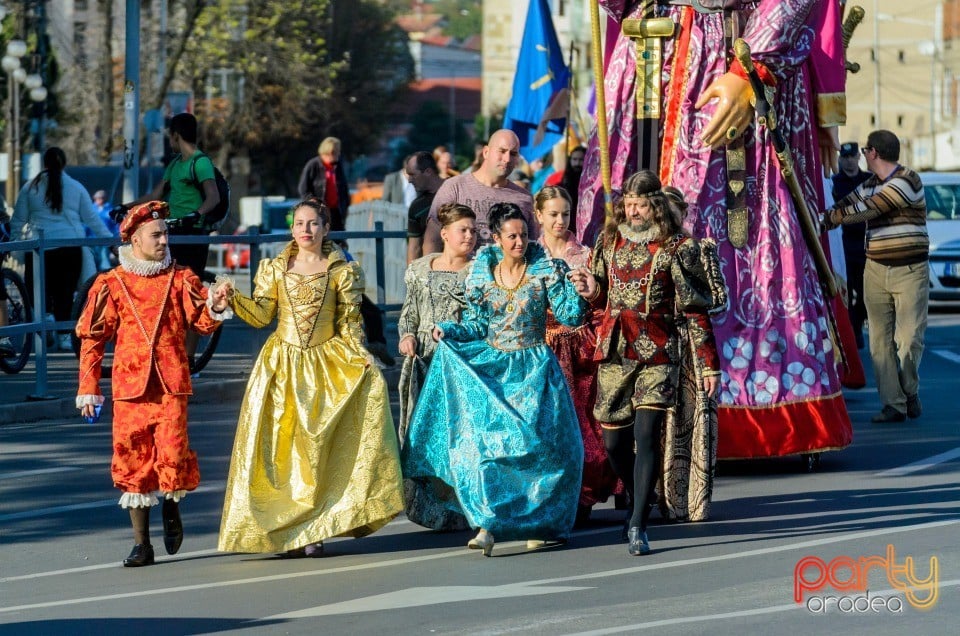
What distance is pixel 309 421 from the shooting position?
318 inches

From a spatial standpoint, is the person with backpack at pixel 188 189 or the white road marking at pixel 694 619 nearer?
the white road marking at pixel 694 619

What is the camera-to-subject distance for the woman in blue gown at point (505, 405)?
8016 millimetres

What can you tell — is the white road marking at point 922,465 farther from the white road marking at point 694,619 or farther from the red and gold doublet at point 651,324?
the white road marking at point 694,619

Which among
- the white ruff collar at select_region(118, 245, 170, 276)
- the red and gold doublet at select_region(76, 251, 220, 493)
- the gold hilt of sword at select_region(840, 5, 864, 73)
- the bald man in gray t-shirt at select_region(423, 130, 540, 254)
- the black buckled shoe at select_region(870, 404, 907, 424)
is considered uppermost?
the gold hilt of sword at select_region(840, 5, 864, 73)

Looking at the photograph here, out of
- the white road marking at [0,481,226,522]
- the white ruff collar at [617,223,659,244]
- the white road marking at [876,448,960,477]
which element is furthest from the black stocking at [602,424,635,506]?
the white road marking at [0,481,226,522]

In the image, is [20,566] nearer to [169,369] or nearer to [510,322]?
[169,369]

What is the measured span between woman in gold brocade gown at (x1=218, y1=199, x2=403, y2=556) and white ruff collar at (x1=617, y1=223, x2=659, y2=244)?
3.88 ft

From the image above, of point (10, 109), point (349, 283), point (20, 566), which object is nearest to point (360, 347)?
point (349, 283)

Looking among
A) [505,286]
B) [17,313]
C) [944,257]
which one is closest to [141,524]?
[505,286]

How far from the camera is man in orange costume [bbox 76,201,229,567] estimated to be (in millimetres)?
7965

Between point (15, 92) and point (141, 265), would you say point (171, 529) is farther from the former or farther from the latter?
point (15, 92)

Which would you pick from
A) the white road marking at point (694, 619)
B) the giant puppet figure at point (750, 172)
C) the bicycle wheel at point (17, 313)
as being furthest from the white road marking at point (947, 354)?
the white road marking at point (694, 619)

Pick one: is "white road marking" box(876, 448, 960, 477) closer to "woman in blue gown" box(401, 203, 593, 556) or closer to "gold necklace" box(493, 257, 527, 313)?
"woman in blue gown" box(401, 203, 593, 556)

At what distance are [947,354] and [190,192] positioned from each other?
7.27 meters
